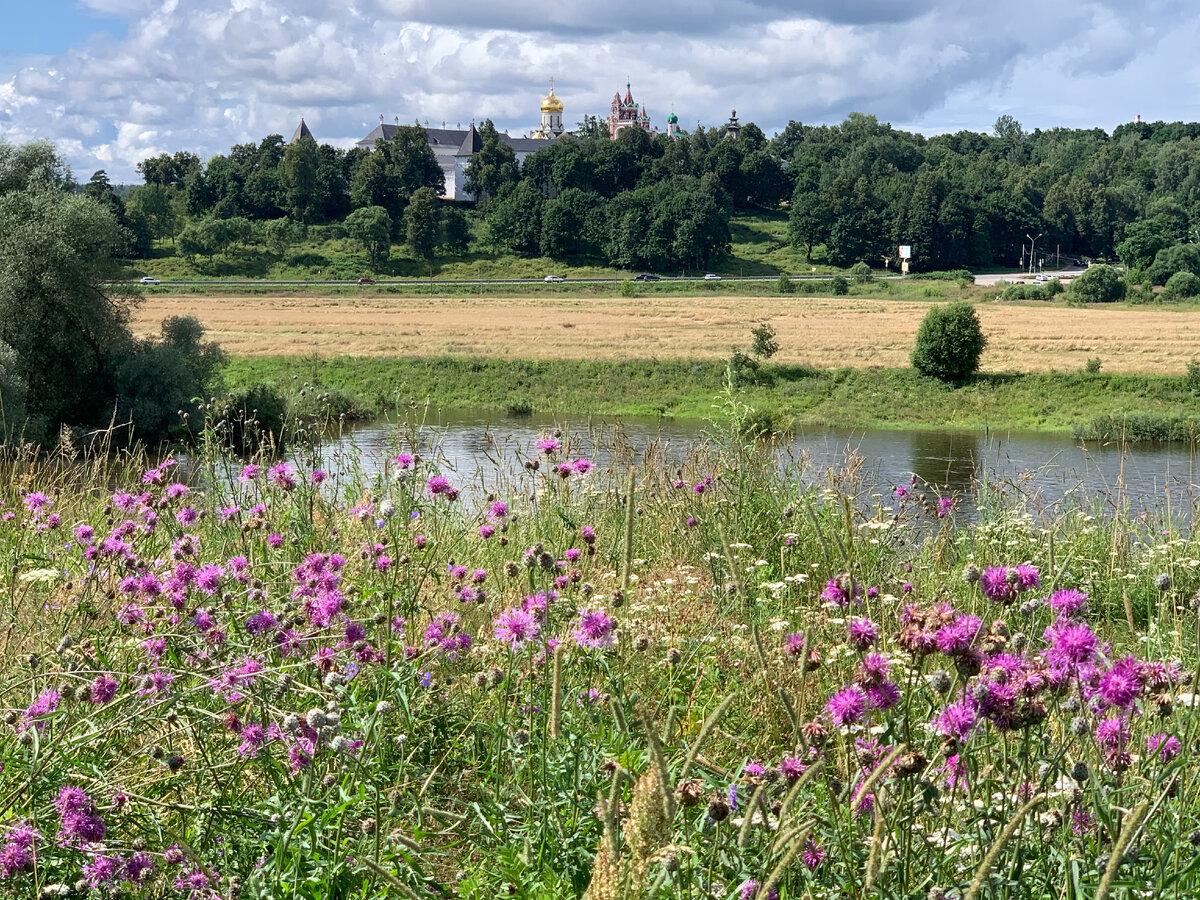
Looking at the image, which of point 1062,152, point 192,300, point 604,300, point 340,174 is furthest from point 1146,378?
point 1062,152

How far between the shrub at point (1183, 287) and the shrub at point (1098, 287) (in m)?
3.04

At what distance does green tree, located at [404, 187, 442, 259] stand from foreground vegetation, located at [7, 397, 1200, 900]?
90.1 m

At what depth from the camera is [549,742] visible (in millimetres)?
2652

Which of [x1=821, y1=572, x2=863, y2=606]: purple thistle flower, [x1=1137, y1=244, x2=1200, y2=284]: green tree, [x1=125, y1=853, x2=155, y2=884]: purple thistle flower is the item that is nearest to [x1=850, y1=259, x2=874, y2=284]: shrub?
[x1=1137, y1=244, x2=1200, y2=284]: green tree

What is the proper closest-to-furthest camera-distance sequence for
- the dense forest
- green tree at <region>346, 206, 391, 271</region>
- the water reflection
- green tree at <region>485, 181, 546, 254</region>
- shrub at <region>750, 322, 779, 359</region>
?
the water reflection
shrub at <region>750, 322, 779, 359</region>
green tree at <region>346, 206, 391, 271</region>
the dense forest
green tree at <region>485, 181, 546, 254</region>

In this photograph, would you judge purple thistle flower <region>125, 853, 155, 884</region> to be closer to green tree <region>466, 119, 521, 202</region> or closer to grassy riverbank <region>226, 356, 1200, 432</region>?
grassy riverbank <region>226, 356, 1200, 432</region>

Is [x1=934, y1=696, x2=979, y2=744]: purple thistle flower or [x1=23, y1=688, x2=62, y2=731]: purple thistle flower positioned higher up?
[x1=934, y1=696, x2=979, y2=744]: purple thistle flower

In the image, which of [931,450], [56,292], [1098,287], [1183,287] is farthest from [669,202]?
[56,292]

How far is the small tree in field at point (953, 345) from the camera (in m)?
36.7

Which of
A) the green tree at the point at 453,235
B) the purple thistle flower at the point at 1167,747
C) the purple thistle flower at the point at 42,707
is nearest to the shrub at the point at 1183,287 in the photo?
the green tree at the point at 453,235

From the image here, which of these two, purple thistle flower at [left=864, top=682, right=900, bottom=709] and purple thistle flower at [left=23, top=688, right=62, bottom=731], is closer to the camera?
purple thistle flower at [left=864, top=682, right=900, bottom=709]

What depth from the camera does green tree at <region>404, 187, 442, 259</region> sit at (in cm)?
9138

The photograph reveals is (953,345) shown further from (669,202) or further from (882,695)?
(669,202)

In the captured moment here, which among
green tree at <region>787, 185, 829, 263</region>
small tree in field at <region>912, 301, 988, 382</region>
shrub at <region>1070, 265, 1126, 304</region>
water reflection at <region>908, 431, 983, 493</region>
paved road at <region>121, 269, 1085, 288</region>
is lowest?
water reflection at <region>908, 431, 983, 493</region>
